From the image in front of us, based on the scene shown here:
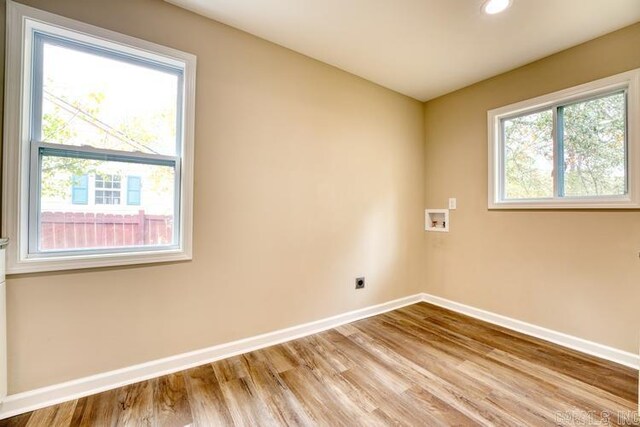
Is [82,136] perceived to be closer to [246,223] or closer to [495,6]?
[246,223]

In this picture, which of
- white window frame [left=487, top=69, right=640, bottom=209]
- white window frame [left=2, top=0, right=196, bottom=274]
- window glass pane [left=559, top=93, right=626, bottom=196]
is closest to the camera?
white window frame [left=2, top=0, right=196, bottom=274]

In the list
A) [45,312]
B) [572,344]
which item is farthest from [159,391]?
[572,344]

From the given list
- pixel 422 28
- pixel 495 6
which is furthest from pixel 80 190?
pixel 495 6

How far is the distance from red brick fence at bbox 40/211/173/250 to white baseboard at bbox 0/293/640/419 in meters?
0.80

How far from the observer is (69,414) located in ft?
4.68

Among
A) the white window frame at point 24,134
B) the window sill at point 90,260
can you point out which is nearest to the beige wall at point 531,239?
the window sill at point 90,260

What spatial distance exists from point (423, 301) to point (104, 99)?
3.61 m

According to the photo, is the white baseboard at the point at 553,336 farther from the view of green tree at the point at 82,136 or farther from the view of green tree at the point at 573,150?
the view of green tree at the point at 82,136

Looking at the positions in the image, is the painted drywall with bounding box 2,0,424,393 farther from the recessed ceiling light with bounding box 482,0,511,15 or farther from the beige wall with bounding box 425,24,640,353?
the recessed ceiling light with bounding box 482,0,511,15

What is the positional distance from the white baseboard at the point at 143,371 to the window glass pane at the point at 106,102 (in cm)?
142

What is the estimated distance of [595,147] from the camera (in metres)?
2.14

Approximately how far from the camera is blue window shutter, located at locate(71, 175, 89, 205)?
1.60 m

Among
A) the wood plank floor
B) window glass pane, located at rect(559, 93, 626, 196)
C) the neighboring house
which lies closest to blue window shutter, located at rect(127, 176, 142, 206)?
the neighboring house

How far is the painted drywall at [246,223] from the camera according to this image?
1556 millimetres
